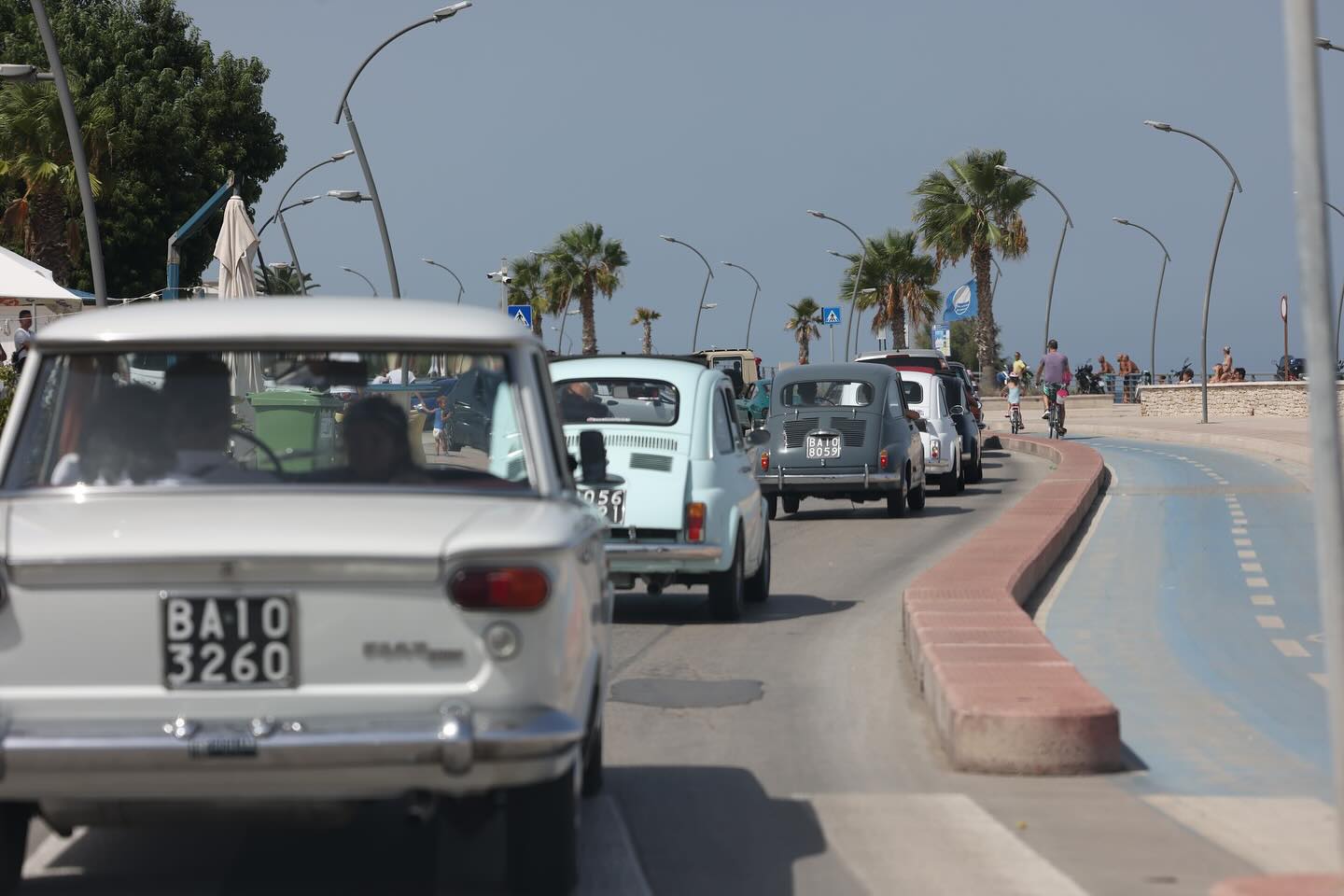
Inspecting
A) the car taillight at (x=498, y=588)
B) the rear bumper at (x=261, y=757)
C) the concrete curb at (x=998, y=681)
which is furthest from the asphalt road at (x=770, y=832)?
the car taillight at (x=498, y=588)

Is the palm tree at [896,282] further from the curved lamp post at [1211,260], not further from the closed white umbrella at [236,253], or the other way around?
the closed white umbrella at [236,253]

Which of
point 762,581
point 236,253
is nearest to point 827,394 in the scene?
point 236,253

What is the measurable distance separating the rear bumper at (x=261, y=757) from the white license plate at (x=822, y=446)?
1762 centimetres

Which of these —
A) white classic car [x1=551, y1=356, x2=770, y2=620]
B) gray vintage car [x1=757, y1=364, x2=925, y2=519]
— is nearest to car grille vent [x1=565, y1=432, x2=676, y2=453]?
white classic car [x1=551, y1=356, x2=770, y2=620]

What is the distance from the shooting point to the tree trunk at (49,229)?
50103 millimetres

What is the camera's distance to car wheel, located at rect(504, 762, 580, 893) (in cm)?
506

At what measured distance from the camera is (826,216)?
224 ft

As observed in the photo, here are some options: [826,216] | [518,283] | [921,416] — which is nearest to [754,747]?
[921,416]

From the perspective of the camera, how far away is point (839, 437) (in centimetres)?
2211

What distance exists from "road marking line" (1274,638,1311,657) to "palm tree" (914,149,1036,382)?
55414 mm

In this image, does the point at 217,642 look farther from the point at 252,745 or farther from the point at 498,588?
the point at 498,588

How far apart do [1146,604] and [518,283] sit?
258ft

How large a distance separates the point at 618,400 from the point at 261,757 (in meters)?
8.68

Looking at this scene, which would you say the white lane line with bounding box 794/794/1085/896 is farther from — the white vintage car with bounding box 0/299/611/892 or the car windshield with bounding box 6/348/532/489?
the car windshield with bounding box 6/348/532/489
